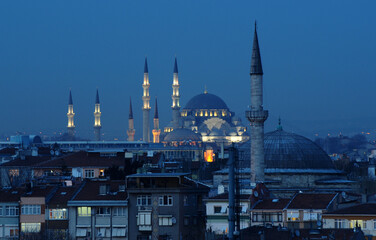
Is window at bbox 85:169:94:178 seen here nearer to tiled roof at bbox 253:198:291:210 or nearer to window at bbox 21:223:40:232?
tiled roof at bbox 253:198:291:210

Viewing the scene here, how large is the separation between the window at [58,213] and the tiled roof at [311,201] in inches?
286

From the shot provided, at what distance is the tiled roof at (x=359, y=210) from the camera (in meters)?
39.1

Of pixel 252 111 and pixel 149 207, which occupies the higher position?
pixel 252 111

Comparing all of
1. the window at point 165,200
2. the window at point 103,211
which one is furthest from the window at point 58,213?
Answer: the window at point 165,200

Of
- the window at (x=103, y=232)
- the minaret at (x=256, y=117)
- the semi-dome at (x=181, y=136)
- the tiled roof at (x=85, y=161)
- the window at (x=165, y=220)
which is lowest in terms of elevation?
the window at (x=103, y=232)

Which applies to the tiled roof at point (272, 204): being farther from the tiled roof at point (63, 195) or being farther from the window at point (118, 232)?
the tiled roof at point (63, 195)

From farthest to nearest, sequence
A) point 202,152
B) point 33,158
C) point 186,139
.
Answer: point 186,139 → point 202,152 → point 33,158

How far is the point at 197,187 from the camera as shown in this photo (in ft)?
139

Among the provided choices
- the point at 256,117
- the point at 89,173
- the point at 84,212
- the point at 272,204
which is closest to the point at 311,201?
the point at 272,204

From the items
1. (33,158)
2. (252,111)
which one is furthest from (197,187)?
(33,158)

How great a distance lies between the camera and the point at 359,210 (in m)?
39.4

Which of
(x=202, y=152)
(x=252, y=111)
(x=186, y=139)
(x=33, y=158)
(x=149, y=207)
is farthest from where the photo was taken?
(x=186, y=139)

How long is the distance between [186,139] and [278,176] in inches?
4287

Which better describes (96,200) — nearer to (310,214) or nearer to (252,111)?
(310,214)
